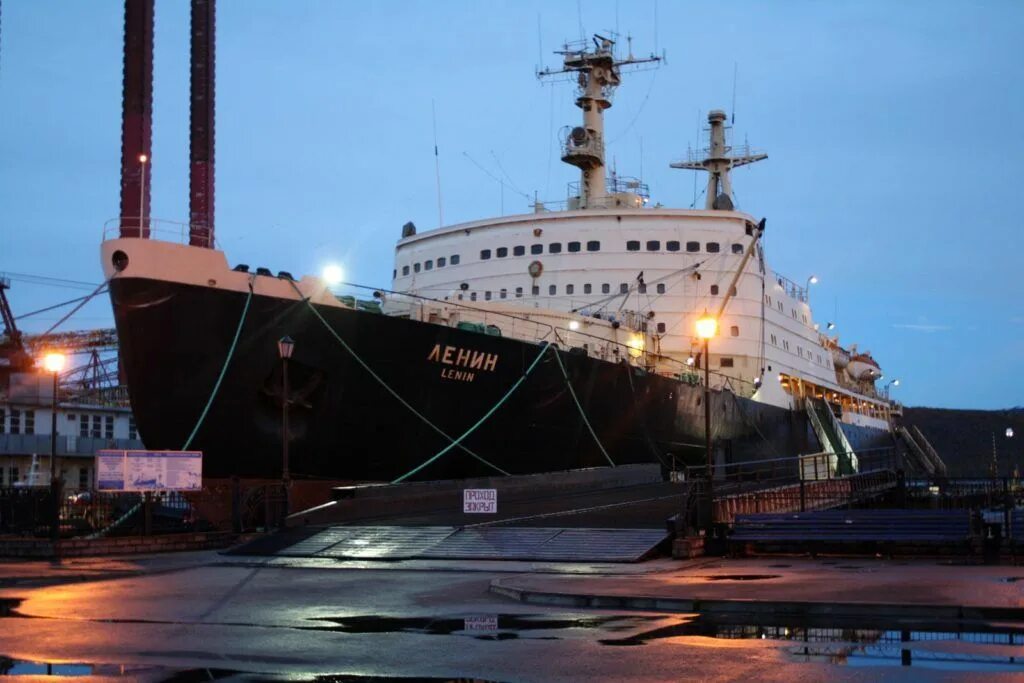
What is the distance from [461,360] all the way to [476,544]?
762 centimetres

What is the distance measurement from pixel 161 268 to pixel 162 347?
1460mm

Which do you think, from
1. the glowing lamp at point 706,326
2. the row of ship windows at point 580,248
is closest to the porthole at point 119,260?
the glowing lamp at point 706,326

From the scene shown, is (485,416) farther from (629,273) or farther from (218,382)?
(629,273)

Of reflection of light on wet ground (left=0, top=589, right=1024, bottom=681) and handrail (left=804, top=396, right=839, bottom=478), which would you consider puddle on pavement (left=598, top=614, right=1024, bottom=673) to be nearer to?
reflection of light on wet ground (left=0, top=589, right=1024, bottom=681)

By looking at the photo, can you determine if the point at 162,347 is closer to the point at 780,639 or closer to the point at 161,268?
the point at 161,268

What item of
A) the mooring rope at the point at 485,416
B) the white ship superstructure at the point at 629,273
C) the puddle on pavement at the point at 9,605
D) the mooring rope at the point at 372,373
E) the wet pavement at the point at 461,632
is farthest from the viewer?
the white ship superstructure at the point at 629,273

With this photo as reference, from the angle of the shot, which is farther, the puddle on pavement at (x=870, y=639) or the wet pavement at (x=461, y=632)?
the puddle on pavement at (x=870, y=639)

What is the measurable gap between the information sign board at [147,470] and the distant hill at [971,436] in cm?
8309

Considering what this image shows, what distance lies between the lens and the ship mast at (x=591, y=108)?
136 ft

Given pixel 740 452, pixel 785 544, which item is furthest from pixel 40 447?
pixel 785 544

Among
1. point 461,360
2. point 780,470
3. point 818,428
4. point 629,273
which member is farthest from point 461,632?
point 818,428

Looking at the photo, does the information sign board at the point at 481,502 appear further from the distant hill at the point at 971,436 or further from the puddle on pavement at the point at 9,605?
the distant hill at the point at 971,436

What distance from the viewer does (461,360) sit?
25.8 meters

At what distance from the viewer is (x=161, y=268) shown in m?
21.7
